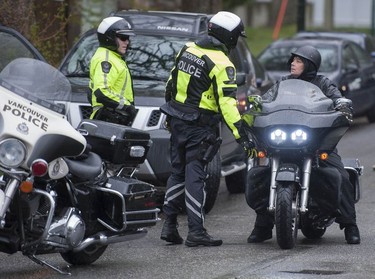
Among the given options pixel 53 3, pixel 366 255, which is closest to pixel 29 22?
pixel 53 3

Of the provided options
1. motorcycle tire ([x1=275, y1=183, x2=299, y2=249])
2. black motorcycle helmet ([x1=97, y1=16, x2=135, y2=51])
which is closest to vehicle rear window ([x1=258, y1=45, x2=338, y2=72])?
black motorcycle helmet ([x1=97, y1=16, x2=135, y2=51])

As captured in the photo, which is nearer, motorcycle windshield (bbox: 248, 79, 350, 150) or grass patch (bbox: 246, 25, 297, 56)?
motorcycle windshield (bbox: 248, 79, 350, 150)

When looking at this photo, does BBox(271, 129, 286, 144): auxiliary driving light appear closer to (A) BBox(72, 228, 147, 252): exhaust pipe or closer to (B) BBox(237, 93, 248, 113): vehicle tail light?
(A) BBox(72, 228, 147, 252): exhaust pipe

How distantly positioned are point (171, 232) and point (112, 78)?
1696 mm

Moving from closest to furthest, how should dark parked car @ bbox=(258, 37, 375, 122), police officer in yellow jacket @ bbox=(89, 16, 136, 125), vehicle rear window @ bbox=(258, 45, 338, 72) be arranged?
police officer in yellow jacket @ bbox=(89, 16, 136, 125)
dark parked car @ bbox=(258, 37, 375, 122)
vehicle rear window @ bbox=(258, 45, 338, 72)

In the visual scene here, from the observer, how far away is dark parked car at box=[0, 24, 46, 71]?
10570 mm

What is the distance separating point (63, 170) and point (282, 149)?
6.80ft

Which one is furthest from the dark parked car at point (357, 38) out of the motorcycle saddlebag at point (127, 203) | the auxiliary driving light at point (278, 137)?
the motorcycle saddlebag at point (127, 203)

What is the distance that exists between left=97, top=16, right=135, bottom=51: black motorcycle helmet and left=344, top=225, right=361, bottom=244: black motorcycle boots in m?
2.71

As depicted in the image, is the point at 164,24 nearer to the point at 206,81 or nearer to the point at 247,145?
the point at 206,81

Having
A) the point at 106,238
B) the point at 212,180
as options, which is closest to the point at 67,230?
the point at 106,238

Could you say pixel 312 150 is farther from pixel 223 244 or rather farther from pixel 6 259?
pixel 6 259

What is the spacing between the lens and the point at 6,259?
8984 mm

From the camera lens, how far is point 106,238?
27.5ft
